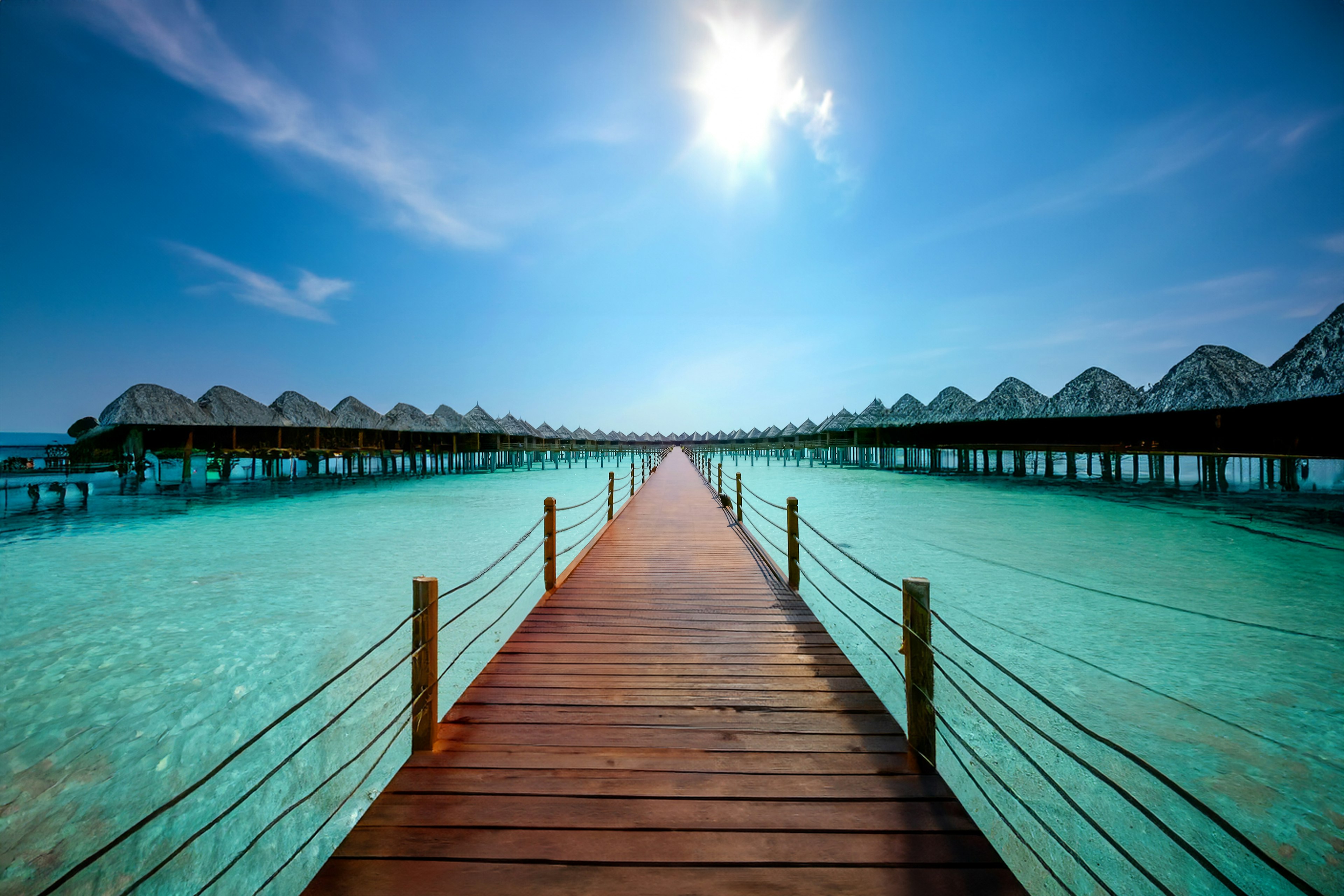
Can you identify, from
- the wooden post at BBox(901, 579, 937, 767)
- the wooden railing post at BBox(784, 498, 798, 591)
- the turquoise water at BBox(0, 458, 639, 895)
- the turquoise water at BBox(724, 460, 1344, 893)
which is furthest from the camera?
the wooden railing post at BBox(784, 498, 798, 591)

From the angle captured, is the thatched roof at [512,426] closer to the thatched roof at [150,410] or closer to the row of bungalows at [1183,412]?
the thatched roof at [150,410]

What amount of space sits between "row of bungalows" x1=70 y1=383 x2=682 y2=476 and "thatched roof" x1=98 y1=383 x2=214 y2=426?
0.11ft

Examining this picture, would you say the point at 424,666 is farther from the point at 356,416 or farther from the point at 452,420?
the point at 452,420

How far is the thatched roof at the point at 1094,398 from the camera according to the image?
2345 cm

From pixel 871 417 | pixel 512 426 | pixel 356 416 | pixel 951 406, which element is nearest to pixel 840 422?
pixel 871 417

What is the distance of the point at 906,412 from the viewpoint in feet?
129

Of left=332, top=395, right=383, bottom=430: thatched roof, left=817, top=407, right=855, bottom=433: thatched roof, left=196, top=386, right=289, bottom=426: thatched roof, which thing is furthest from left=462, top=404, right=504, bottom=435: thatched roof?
left=817, top=407, right=855, bottom=433: thatched roof

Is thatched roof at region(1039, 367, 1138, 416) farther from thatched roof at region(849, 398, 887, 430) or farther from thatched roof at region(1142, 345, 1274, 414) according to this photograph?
thatched roof at region(849, 398, 887, 430)

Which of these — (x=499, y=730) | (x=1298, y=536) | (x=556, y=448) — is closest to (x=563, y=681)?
(x=499, y=730)

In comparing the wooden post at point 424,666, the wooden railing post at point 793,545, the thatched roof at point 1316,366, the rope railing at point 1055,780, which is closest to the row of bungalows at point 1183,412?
the thatched roof at point 1316,366

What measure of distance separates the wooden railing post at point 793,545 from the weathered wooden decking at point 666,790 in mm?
1522

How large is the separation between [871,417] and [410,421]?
3390 cm

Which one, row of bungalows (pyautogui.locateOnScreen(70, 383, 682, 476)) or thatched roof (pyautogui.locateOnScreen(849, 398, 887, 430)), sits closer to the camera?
row of bungalows (pyautogui.locateOnScreen(70, 383, 682, 476))

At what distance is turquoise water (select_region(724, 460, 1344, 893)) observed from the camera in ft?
11.8
